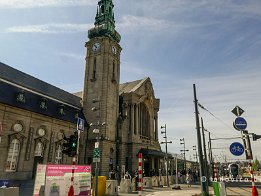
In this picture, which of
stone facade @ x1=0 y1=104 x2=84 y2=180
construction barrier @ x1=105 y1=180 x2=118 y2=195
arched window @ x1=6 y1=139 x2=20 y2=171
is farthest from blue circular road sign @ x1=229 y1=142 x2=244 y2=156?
arched window @ x1=6 y1=139 x2=20 y2=171

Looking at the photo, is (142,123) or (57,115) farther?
(142,123)

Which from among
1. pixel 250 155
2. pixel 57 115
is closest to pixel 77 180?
pixel 250 155

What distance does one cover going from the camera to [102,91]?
41.3m

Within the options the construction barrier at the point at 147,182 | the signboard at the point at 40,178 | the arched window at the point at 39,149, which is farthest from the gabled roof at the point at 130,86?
the signboard at the point at 40,178

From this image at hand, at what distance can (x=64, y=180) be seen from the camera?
12.9 metres

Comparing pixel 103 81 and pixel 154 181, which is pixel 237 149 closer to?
pixel 154 181

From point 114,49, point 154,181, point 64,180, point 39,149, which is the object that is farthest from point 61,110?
point 64,180

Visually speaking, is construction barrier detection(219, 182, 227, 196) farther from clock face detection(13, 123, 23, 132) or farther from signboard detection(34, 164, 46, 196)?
clock face detection(13, 123, 23, 132)

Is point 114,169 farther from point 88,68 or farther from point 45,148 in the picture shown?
point 88,68

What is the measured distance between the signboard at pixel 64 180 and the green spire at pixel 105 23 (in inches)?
1362

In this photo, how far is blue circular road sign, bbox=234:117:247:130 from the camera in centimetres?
1032

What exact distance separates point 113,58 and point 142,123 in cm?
1454

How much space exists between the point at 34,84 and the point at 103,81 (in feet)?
38.1

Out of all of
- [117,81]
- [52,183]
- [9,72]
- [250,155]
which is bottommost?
[52,183]
